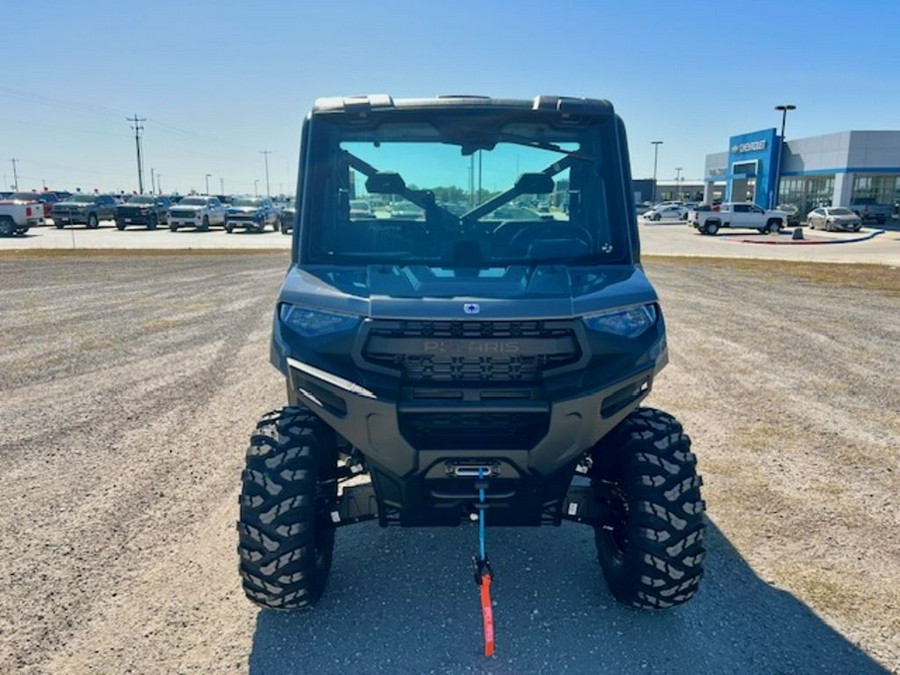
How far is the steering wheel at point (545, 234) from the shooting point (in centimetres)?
351

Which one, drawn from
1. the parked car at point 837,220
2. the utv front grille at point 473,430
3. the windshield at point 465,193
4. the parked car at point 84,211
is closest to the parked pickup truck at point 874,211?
the parked car at point 837,220

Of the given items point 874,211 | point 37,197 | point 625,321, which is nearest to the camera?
point 625,321

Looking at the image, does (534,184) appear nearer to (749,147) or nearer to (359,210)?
(359,210)

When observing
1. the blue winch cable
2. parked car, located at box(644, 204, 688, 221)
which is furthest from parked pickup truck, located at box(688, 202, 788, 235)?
the blue winch cable

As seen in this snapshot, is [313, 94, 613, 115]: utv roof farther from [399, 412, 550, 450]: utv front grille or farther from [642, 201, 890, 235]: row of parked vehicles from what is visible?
[642, 201, 890, 235]: row of parked vehicles

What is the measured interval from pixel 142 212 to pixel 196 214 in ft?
13.2

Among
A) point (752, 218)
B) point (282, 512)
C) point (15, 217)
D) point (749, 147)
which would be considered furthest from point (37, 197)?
point (749, 147)

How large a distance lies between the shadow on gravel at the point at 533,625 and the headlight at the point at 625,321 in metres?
1.46

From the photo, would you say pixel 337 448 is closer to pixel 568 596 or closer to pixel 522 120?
pixel 568 596

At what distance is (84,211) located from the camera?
3919 centimetres

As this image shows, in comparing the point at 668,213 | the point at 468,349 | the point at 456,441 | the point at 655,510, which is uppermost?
the point at 668,213

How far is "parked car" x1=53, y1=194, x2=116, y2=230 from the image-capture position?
38941mm

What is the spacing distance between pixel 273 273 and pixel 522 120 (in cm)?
1552

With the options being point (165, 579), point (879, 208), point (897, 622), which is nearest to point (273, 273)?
point (165, 579)
